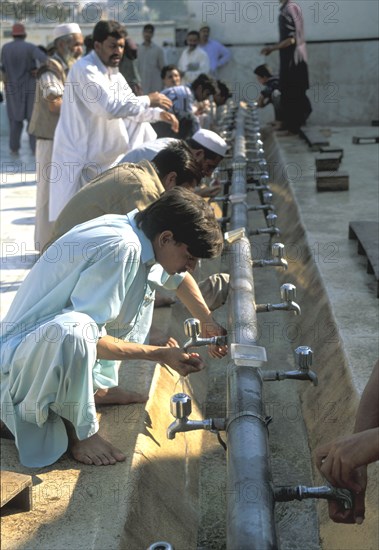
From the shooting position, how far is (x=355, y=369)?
13.8 feet

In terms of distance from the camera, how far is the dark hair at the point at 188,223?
138 inches

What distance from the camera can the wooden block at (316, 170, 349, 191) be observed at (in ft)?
26.9

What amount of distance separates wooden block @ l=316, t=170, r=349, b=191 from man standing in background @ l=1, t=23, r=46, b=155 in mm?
6044

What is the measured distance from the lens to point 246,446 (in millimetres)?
2758

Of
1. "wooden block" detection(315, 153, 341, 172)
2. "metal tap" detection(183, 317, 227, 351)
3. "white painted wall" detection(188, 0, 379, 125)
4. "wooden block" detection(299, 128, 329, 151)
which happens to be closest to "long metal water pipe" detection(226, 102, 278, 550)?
"metal tap" detection(183, 317, 227, 351)

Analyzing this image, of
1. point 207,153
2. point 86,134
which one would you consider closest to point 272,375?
point 207,153

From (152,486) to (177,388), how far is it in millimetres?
1178

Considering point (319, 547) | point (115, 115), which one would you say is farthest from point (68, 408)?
point (115, 115)

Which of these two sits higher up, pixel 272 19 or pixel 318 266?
pixel 272 19

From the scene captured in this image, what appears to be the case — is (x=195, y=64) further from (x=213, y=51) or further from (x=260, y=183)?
(x=260, y=183)

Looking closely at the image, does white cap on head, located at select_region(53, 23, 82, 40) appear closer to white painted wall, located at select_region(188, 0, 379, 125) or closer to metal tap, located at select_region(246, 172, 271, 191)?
metal tap, located at select_region(246, 172, 271, 191)

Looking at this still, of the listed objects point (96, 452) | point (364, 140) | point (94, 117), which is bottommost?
point (96, 452)

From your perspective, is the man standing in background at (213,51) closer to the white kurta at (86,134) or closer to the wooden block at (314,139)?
the wooden block at (314,139)

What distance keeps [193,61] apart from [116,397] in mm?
11097
